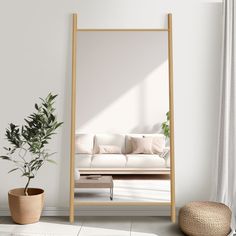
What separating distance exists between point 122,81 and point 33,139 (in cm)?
101

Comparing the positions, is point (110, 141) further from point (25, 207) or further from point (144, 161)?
point (25, 207)

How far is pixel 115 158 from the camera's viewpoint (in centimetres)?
365

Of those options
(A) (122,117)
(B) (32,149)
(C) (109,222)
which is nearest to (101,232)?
(C) (109,222)

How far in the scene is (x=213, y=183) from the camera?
366cm

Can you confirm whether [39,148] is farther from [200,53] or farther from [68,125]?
[200,53]

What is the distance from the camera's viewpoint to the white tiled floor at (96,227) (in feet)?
10.8

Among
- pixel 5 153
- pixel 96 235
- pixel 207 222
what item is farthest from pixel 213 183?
pixel 5 153

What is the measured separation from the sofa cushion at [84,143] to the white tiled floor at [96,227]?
0.66 m

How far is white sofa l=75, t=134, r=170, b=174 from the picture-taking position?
365 centimetres

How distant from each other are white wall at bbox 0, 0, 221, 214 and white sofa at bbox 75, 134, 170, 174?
0.17 metres

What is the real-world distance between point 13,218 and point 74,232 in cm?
62

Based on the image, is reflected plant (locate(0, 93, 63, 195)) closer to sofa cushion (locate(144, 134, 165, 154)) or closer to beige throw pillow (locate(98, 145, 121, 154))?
beige throw pillow (locate(98, 145, 121, 154))

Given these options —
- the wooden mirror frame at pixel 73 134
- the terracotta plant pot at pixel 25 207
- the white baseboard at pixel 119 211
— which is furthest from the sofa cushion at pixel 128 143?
the terracotta plant pot at pixel 25 207

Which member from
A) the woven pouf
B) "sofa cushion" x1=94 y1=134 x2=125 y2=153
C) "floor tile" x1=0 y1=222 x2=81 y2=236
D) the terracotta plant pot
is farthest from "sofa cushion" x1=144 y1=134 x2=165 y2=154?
the terracotta plant pot
